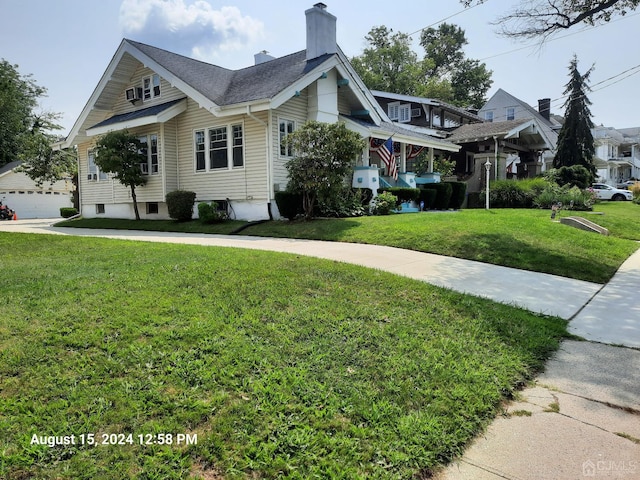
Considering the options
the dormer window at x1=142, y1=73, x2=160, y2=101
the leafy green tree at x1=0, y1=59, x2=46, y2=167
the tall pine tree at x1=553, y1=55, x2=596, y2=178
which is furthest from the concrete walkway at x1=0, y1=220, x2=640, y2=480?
the leafy green tree at x1=0, y1=59, x2=46, y2=167

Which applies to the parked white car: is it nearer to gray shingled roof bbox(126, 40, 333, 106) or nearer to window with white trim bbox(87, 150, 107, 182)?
gray shingled roof bbox(126, 40, 333, 106)

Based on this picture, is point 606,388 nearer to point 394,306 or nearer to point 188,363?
point 394,306

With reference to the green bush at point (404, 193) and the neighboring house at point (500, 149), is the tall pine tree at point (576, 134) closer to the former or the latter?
the neighboring house at point (500, 149)

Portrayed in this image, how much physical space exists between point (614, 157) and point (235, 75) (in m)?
51.5

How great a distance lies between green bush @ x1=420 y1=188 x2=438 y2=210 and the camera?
18469 millimetres

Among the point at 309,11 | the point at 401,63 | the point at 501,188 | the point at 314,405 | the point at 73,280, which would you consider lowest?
the point at 314,405

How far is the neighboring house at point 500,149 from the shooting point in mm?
23688

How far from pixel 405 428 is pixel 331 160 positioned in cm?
1011

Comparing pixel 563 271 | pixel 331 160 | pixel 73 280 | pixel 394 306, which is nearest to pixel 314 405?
pixel 394 306

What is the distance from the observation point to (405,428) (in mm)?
2588

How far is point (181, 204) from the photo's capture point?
14.4 m

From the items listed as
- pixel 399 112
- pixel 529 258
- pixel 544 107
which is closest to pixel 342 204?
pixel 529 258

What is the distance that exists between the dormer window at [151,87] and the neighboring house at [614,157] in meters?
41.6

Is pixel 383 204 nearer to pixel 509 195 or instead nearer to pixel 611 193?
pixel 509 195
